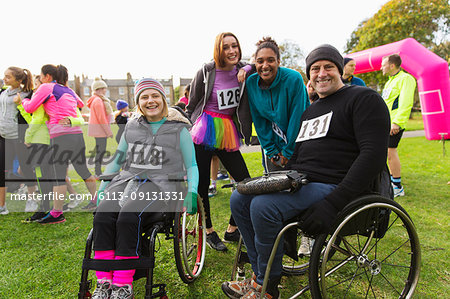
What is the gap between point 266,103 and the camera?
7.98ft

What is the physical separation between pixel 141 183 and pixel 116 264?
0.63 m

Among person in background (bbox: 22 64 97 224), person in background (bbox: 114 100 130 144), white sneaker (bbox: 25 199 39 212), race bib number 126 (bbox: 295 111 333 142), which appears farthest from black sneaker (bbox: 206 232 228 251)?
person in background (bbox: 114 100 130 144)

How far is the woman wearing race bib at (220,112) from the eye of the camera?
103 inches

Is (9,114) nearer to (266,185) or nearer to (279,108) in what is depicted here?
(279,108)

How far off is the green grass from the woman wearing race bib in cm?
52

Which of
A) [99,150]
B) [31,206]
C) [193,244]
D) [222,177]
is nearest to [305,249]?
[193,244]

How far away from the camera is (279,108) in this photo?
2.37 meters

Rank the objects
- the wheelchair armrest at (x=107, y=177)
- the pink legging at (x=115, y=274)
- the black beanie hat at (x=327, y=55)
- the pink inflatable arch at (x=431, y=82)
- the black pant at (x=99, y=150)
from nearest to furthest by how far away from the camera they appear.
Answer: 1. the pink legging at (x=115, y=274)
2. the black beanie hat at (x=327, y=55)
3. the wheelchair armrest at (x=107, y=177)
4. the black pant at (x=99, y=150)
5. the pink inflatable arch at (x=431, y=82)

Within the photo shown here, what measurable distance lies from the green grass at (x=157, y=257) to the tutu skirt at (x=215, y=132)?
42.7 inches

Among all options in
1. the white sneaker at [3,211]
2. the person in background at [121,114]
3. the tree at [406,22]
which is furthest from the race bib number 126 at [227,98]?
the tree at [406,22]

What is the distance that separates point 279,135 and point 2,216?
13.5 feet

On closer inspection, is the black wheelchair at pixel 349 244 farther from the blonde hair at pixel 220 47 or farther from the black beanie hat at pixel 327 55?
the blonde hair at pixel 220 47

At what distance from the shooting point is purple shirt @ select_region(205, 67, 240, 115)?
106 inches

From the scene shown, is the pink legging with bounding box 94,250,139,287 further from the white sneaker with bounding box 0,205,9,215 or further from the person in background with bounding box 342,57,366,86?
the white sneaker with bounding box 0,205,9,215
